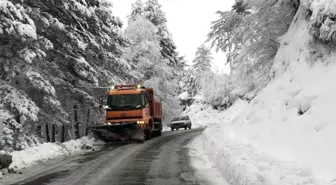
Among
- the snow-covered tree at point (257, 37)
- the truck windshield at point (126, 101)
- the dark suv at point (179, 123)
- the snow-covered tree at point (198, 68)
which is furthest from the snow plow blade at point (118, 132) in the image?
the snow-covered tree at point (198, 68)

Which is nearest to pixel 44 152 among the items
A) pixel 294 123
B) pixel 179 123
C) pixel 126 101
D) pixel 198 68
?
pixel 126 101

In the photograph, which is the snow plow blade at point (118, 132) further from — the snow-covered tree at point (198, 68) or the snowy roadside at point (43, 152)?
the snow-covered tree at point (198, 68)

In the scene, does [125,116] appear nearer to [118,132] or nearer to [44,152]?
[118,132]

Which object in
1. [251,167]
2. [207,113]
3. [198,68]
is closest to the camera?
[251,167]

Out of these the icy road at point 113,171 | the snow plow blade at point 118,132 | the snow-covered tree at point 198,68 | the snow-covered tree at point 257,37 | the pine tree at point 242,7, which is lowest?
the icy road at point 113,171

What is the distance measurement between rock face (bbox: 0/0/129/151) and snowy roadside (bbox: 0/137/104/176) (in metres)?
0.76

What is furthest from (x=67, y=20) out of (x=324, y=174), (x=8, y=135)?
(x=324, y=174)

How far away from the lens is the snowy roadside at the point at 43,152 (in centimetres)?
1249

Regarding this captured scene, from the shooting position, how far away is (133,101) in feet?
73.3

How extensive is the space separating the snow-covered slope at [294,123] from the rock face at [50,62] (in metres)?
7.12

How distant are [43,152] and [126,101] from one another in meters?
8.29

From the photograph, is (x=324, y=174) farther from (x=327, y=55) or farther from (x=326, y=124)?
(x=327, y=55)

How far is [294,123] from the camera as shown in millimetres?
11398

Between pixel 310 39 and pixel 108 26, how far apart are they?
1198cm
